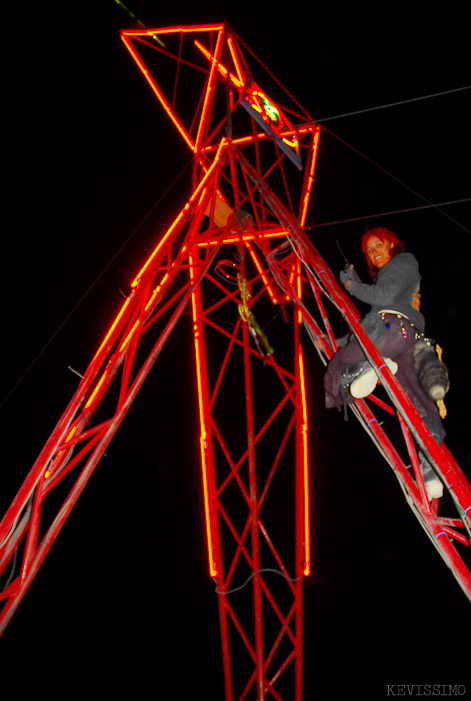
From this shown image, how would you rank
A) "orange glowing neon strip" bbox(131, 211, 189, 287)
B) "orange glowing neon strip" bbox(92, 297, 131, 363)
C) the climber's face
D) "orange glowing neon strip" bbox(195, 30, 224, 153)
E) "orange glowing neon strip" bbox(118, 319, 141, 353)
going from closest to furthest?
1. the climber's face
2. "orange glowing neon strip" bbox(92, 297, 131, 363)
3. "orange glowing neon strip" bbox(118, 319, 141, 353)
4. "orange glowing neon strip" bbox(131, 211, 189, 287)
5. "orange glowing neon strip" bbox(195, 30, 224, 153)

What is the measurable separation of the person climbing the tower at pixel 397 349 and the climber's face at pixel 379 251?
0.79ft

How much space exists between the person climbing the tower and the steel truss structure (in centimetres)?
23

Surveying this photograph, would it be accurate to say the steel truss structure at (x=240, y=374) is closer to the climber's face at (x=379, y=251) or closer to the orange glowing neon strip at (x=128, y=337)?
the orange glowing neon strip at (x=128, y=337)

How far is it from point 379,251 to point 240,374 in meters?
7.73

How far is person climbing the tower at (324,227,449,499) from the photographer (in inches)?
185

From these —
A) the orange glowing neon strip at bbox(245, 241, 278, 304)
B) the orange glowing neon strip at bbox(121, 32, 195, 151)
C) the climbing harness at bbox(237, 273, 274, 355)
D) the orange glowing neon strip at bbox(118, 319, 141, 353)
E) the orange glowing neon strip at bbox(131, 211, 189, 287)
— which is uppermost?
the orange glowing neon strip at bbox(121, 32, 195, 151)

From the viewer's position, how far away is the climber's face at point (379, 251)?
17.6 ft

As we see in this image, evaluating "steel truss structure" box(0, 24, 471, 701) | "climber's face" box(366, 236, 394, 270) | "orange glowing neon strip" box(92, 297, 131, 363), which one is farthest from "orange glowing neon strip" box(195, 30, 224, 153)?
"climber's face" box(366, 236, 394, 270)

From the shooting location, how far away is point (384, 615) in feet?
34.7

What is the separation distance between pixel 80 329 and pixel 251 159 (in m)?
4.82

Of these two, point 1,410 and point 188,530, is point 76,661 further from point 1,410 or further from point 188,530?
point 1,410

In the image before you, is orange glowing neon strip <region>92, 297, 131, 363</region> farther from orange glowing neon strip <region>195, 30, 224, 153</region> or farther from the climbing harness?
orange glowing neon strip <region>195, 30, 224, 153</region>

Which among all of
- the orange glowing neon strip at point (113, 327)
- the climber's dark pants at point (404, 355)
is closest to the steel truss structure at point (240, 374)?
the orange glowing neon strip at point (113, 327)

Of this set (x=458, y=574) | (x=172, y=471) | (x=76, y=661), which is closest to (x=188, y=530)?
(x=172, y=471)
